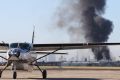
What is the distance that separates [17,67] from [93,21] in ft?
298

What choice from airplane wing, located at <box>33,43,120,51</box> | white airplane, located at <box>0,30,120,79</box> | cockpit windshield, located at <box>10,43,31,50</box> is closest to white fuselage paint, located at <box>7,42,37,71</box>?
white airplane, located at <box>0,30,120,79</box>

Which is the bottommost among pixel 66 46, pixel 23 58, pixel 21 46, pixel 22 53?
pixel 23 58

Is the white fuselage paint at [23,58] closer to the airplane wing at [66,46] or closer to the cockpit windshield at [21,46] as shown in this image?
the cockpit windshield at [21,46]

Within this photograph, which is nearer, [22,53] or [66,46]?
[22,53]

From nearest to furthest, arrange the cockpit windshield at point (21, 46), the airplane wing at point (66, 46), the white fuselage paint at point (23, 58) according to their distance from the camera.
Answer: the white fuselage paint at point (23, 58), the cockpit windshield at point (21, 46), the airplane wing at point (66, 46)

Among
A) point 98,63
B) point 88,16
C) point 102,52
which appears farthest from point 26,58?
point 98,63

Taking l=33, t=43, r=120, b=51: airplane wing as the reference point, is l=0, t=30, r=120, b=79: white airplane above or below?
below

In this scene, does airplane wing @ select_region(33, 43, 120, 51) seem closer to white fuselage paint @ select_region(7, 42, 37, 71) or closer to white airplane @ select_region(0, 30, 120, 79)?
white airplane @ select_region(0, 30, 120, 79)

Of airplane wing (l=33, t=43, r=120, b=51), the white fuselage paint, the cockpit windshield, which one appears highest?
airplane wing (l=33, t=43, r=120, b=51)

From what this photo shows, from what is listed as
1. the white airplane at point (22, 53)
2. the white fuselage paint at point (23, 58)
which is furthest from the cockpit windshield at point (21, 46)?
the white fuselage paint at point (23, 58)

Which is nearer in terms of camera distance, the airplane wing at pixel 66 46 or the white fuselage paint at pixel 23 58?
the white fuselage paint at pixel 23 58

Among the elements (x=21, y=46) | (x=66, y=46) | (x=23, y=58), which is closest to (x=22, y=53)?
(x=23, y=58)

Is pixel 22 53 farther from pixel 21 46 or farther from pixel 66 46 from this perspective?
pixel 66 46

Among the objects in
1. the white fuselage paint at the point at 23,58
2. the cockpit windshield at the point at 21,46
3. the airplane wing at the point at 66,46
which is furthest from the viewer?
the airplane wing at the point at 66,46
